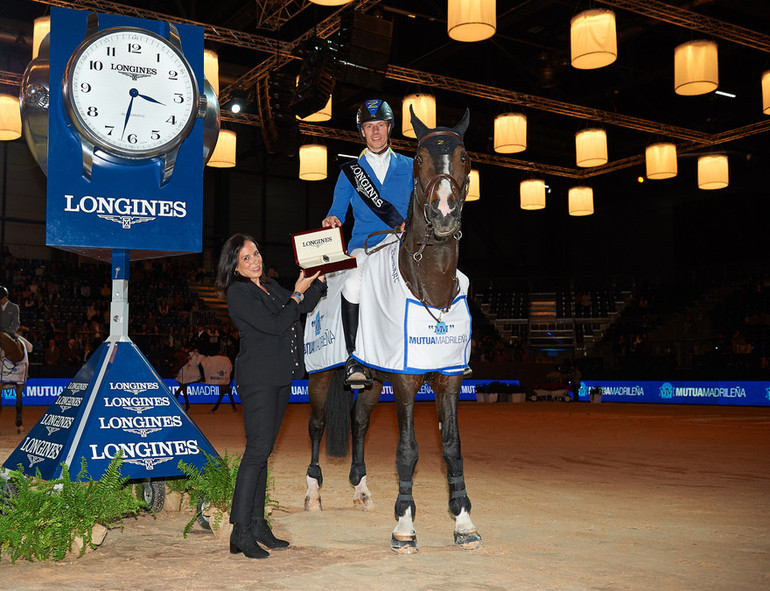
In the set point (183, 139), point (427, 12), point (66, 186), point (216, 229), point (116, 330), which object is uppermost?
point (427, 12)

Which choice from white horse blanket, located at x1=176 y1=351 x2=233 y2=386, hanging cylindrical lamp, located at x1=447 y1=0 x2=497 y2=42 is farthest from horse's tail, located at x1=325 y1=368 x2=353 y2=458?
white horse blanket, located at x1=176 y1=351 x2=233 y2=386

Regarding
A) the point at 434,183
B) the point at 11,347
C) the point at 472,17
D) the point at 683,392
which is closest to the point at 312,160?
the point at 472,17

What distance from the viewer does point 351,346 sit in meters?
4.66

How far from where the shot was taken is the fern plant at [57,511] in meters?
3.70

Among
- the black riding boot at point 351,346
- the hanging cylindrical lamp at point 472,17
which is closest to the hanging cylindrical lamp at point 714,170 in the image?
the hanging cylindrical lamp at point 472,17

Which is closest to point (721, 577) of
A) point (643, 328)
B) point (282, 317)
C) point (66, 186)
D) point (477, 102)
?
point (282, 317)

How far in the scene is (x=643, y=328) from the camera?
79.0 feet

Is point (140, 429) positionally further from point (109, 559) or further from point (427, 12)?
point (427, 12)

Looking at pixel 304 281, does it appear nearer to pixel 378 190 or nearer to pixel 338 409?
pixel 378 190

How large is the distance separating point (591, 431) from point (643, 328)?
13.7 m

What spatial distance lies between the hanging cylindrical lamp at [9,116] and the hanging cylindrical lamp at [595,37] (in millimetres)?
8566

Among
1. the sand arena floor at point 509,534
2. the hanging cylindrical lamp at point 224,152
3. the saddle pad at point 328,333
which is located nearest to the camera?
the sand arena floor at point 509,534

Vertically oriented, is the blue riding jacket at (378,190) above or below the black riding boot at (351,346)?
above

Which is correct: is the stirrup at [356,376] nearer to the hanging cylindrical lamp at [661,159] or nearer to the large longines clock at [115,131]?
the large longines clock at [115,131]
